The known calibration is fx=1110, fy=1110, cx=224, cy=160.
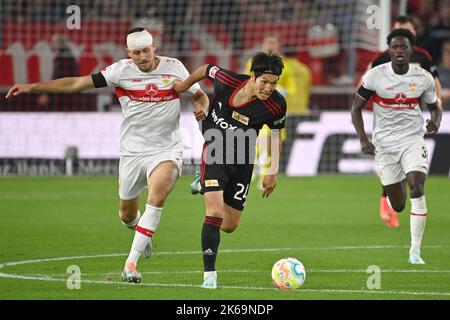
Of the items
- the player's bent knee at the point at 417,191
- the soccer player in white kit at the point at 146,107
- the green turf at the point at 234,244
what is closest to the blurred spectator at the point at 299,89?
the green turf at the point at 234,244

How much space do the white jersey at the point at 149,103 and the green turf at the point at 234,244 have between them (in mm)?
1258

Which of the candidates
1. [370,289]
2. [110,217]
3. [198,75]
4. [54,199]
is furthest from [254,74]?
[54,199]

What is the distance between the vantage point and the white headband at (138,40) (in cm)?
1070

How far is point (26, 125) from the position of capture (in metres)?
22.4

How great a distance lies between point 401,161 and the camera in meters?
12.4

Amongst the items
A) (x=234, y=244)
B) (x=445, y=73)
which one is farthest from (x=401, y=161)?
(x=445, y=73)

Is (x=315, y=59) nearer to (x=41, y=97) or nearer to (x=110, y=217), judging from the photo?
(x=41, y=97)

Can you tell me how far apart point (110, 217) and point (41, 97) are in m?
7.81

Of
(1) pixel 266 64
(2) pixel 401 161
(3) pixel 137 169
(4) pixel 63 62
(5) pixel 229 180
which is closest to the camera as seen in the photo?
(1) pixel 266 64

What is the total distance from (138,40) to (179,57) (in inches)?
584

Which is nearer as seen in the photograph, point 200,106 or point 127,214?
point 200,106

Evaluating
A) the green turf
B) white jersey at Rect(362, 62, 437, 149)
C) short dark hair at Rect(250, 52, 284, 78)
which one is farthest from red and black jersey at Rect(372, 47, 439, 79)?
short dark hair at Rect(250, 52, 284, 78)

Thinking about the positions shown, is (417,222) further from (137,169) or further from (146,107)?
(146,107)

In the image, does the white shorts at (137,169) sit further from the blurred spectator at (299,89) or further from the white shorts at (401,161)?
the blurred spectator at (299,89)
